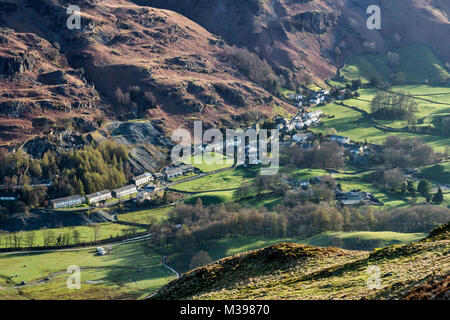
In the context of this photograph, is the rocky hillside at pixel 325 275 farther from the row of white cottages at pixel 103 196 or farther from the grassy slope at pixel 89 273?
the row of white cottages at pixel 103 196

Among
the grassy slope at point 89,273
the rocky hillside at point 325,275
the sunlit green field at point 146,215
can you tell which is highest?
the rocky hillside at point 325,275

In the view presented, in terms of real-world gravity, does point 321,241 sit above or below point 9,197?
below

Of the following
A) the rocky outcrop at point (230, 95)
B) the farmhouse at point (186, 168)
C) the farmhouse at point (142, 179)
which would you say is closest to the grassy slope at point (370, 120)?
the rocky outcrop at point (230, 95)

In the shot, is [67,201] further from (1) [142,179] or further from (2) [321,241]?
(2) [321,241]

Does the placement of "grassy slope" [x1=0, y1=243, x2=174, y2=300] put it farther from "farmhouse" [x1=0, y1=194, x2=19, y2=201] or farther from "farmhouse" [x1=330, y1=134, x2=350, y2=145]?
"farmhouse" [x1=330, y1=134, x2=350, y2=145]

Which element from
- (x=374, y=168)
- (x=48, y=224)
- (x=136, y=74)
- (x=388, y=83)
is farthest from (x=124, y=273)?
(x=388, y=83)

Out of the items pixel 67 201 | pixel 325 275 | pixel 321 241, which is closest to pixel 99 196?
pixel 67 201
